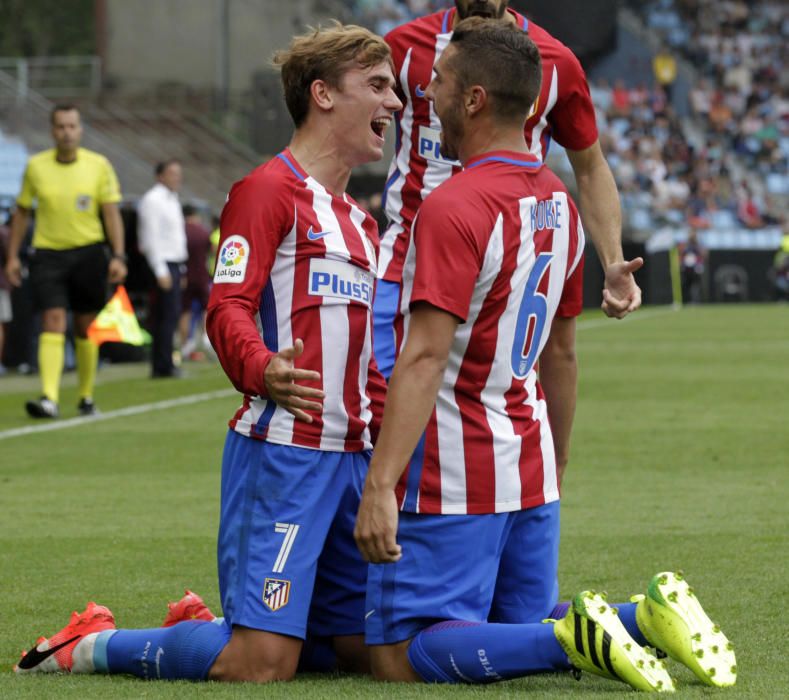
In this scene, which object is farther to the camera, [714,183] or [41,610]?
[714,183]

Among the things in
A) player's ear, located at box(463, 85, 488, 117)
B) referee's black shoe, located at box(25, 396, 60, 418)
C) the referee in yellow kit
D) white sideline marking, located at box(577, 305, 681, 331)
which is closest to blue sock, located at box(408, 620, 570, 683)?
player's ear, located at box(463, 85, 488, 117)

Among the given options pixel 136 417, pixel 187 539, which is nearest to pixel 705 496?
pixel 187 539

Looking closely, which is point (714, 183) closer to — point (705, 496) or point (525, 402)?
point (705, 496)

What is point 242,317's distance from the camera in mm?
4191

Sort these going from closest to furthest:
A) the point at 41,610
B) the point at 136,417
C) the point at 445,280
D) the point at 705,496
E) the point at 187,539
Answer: the point at 445,280
the point at 41,610
the point at 187,539
the point at 705,496
the point at 136,417

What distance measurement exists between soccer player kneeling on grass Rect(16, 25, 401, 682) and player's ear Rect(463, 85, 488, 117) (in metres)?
0.53

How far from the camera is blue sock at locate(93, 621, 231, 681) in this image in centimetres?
435

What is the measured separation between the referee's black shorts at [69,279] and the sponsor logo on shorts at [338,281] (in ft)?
24.8

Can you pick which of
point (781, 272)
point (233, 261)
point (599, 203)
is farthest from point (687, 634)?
point (781, 272)

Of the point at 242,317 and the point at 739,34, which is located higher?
the point at 739,34

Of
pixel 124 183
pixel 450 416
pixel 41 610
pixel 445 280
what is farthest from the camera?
pixel 124 183

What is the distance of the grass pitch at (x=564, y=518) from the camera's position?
4391 millimetres

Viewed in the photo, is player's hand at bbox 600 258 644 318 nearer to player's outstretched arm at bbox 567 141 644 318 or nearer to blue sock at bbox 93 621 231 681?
player's outstretched arm at bbox 567 141 644 318

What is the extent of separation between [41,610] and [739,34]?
1671 inches
